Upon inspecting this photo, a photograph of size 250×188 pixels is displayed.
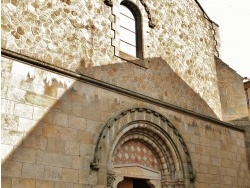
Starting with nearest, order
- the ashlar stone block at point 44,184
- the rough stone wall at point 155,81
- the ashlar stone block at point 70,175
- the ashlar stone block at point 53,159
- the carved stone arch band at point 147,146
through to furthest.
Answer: the ashlar stone block at point 44,184 → the ashlar stone block at point 53,159 → the ashlar stone block at point 70,175 → the carved stone arch band at point 147,146 → the rough stone wall at point 155,81

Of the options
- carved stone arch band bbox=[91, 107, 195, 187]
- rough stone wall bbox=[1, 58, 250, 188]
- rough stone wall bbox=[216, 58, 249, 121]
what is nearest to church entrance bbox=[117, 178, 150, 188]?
carved stone arch band bbox=[91, 107, 195, 187]

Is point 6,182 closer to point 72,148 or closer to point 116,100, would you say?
point 72,148

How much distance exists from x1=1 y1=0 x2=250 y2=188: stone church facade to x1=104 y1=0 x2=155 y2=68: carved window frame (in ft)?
0.09

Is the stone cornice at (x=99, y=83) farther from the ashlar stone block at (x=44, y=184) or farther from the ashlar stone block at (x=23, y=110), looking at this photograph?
the ashlar stone block at (x=44, y=184)

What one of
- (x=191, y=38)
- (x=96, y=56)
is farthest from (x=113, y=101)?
(x=191, y=38)

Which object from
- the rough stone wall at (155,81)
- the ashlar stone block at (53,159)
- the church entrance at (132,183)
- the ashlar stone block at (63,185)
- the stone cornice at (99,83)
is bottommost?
the ashlar stone block at (63,185)

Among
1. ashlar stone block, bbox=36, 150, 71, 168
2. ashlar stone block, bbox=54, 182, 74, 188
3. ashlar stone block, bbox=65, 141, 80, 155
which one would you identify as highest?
ashlar stone block, bbox=65, 141, 80, 155

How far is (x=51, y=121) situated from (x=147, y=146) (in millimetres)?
2847

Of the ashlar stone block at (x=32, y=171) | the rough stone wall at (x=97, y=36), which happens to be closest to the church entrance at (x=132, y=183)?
the ashlar stone block at (x=32, y=171)

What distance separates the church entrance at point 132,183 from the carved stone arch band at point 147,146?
0.25 m

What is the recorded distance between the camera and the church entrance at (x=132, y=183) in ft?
24.4

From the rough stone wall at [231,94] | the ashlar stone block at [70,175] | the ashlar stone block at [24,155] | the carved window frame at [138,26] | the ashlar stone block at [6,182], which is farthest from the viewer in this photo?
the rough stone wall at [231,94]

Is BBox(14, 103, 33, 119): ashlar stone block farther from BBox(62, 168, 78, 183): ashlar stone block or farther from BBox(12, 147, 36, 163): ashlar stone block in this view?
BBox(62, 168, 78, 183): ashlar stone block

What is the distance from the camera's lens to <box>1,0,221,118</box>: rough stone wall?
616 centimetres
